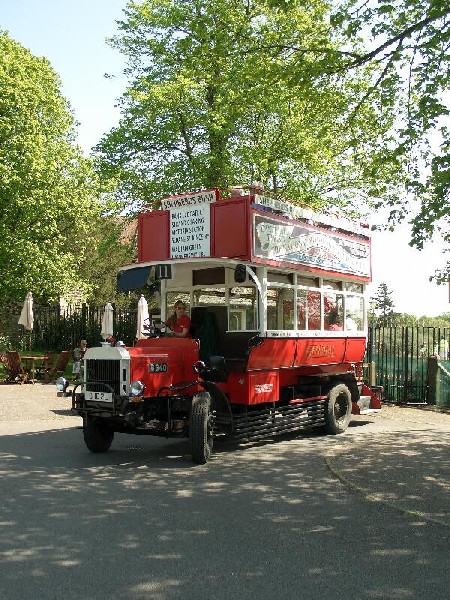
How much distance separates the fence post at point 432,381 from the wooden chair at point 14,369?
39.3ft

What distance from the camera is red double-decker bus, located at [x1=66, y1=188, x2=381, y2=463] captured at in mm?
9469

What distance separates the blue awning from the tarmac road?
259cm

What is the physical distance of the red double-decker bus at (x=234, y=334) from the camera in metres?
9.47

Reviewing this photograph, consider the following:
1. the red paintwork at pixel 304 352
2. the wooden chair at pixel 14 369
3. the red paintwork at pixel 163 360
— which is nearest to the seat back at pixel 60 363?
the wooden chair at pixel 14 369

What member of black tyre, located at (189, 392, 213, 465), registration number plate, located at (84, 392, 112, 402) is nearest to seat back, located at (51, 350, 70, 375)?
registration number plate, located at (84, 392, 112, 402)

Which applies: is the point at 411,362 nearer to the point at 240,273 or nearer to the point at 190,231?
the point at 190,231

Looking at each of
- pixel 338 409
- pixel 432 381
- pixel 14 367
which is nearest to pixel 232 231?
pixel 338 409

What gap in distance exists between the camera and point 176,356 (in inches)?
393

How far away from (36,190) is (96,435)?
58.8 ft

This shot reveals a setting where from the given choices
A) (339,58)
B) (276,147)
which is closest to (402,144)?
(339,58)

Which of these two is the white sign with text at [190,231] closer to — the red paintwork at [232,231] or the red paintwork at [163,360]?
the red paintwork at [232,231]

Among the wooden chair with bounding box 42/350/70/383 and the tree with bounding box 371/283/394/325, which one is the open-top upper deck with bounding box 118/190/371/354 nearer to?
the wooden chair with bounding box 42/350/70/383

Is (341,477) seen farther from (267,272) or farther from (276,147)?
(276,147)

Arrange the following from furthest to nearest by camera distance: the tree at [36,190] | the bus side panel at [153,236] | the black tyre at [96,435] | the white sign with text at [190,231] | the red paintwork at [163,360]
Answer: the tree at [36,190]
the bus side panel at [153,236]
the white sign with text at [190,231]
the black tyre at [96,435]
the red paintwork at [163,360]
